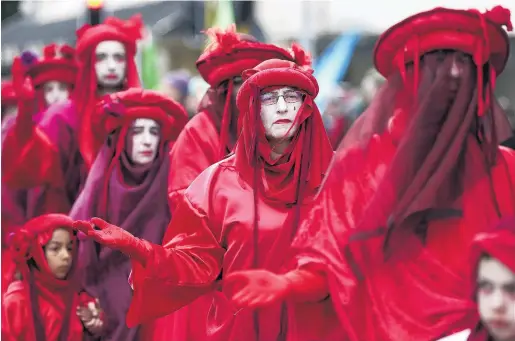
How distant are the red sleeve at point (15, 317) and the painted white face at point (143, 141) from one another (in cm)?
102

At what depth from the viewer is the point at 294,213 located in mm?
6430

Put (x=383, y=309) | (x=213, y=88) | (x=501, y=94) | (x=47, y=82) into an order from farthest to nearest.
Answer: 1. (x=501, y=94)
2. (x=47, y=82)
3. (x=213, y=88)
4. (x=383, y=309)

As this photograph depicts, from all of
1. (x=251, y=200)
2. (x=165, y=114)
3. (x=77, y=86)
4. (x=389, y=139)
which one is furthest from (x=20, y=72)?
(x=389, y=139)

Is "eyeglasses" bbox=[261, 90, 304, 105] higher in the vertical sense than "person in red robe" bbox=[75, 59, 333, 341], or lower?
higher

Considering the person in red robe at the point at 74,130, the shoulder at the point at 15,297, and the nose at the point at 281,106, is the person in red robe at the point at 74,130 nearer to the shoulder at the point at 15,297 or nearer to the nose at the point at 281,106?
the shoulder at the point at 15,297

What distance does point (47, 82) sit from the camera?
1062 centimetres

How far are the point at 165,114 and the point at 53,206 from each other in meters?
1.50

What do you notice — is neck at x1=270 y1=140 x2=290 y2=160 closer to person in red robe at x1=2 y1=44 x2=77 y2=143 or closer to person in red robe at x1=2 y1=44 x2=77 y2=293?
person in red robe at x1=2 y1=44 x2=77 y2=293

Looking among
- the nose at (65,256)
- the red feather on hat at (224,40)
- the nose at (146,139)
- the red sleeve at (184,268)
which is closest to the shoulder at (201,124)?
the nose at (146,139)

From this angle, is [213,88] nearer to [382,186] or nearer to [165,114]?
[165,114]

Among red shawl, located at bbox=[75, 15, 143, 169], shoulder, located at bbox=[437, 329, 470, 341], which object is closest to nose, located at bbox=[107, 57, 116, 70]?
red shawl, located at bbox=[75, 15, 143, 169]

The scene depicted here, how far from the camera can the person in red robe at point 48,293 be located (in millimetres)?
8250

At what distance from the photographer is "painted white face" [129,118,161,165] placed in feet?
27.4

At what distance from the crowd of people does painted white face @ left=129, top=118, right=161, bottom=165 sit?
1 centimetres
